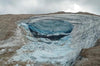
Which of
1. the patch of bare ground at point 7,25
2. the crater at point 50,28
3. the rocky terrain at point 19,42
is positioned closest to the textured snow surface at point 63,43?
the rocky terrain at point 19,42

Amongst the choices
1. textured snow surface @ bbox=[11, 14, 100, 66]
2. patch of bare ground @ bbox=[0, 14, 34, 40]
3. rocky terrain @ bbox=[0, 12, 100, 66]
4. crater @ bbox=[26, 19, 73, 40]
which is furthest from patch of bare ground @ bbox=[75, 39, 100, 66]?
patch of bare ground @ bbox=[0, 14, 34, 40]

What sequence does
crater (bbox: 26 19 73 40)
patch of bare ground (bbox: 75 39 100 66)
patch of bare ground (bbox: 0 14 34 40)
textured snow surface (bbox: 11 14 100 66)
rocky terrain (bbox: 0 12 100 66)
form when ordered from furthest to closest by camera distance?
crater (bbox: 26 19 73 40), patch of bare ground (bbox: 0 14 34 40), textured snow surface (bbox: 11 14 100 66), rocky terrain (bbox: 0 12 100 66), patch of bare ground (bbox: 75 39 100 66)

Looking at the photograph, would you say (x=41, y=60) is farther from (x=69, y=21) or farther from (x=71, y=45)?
(x=69, y=21)

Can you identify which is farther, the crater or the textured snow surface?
the crater

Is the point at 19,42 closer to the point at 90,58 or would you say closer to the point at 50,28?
the point at 50,28

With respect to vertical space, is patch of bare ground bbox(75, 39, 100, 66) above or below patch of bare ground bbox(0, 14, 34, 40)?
below

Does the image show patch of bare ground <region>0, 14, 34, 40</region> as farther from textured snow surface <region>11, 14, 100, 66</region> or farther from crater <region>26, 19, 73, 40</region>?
crater <region>26, 19, 73, 40</region>

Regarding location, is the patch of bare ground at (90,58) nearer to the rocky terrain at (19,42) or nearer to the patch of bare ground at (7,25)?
the rocky terrain at (19,42)

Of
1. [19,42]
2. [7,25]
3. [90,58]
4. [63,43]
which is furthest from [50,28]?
[90,58]

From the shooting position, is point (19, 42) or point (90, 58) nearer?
point (90, 58)
